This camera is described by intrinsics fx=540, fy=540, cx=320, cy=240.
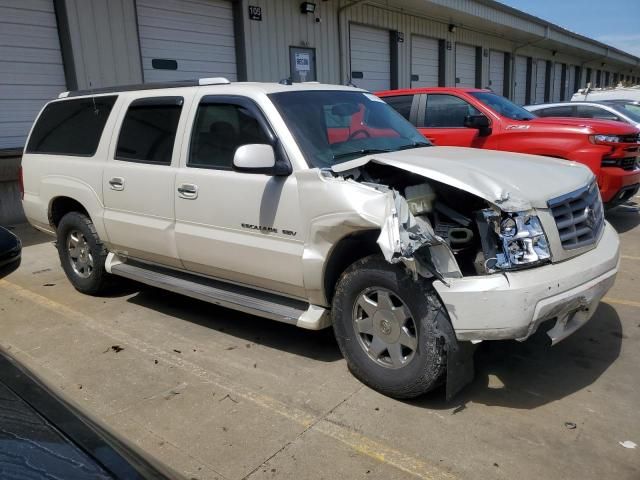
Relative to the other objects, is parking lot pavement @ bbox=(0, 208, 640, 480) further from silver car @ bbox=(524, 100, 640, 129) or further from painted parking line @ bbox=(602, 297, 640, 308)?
silver car @ bbox=(524, 100, 640, 129)

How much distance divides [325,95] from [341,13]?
453 inches

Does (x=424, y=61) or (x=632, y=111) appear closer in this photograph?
(x=632, y=111)

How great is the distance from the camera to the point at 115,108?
4.91 m

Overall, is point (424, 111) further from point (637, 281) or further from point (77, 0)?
point (77, 0)

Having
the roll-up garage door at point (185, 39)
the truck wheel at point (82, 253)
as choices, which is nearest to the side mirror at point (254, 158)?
the truck wheel at point (82, 253)

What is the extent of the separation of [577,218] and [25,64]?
29.5 ft

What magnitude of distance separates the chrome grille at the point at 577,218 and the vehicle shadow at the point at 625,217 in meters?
4.48

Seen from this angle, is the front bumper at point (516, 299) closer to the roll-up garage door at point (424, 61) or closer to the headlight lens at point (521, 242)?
the headlight lens at point (521, 242)

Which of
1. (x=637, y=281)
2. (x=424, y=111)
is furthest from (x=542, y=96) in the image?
(x=637, y=281)

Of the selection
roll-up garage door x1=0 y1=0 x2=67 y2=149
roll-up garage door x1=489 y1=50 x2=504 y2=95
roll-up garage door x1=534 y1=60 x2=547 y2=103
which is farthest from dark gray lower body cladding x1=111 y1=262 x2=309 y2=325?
roll-up garage door x1=534 y1=60 x2=547 y2=103

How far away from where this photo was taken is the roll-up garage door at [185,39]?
34.2 ft

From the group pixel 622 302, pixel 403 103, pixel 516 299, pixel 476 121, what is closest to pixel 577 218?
pixel 516 299

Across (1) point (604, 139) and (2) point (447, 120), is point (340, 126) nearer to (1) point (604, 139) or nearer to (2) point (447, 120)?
(2) point (447, 120)

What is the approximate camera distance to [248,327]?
180 inches
